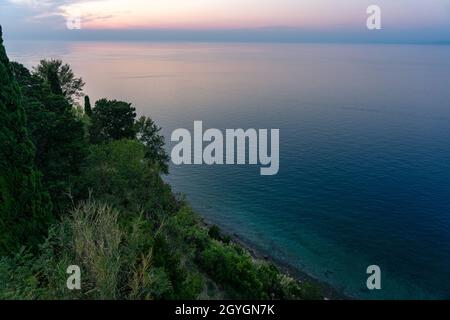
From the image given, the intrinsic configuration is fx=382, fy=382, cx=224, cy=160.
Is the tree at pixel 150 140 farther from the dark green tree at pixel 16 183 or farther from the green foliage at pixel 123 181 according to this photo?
the dark green tree at pixel 16 183

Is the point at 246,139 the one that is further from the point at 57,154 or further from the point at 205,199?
the point at 57,154

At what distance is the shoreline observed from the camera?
32625 mm

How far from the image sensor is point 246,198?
166 ft

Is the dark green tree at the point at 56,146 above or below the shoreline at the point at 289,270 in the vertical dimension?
above

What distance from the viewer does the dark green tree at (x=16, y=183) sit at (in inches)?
480

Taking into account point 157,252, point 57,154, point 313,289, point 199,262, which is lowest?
point 313,289

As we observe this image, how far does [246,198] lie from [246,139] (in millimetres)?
26244

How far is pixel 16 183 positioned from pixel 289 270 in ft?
92.2

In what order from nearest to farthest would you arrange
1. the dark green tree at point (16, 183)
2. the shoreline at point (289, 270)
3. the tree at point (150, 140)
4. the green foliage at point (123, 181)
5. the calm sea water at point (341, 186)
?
1. the dark green tree at point (16, 183)
2. the green foliage at point (123, 181)
3. the shoreline at point (289, 270)
4. the calm sea water at point (341, 186)
5. the tree at point (150, 140)

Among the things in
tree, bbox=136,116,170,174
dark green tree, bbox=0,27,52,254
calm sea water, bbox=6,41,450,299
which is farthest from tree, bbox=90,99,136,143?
dark green tree, bbox=0,27,52,254

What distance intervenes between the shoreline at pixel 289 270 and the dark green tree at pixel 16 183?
A: 25.1 metres

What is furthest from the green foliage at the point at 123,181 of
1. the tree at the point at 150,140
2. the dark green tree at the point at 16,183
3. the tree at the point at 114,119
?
the tree at the point at 150,140
